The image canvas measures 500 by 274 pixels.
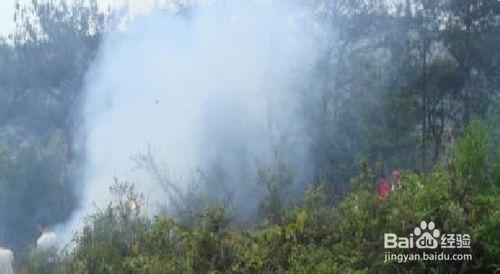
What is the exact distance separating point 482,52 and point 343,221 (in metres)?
15.0

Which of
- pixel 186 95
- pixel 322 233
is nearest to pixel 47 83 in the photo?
pixel 186 95

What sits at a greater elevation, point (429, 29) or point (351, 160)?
point (429, 29)

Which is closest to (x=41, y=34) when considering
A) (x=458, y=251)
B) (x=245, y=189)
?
(x=245, y=189)

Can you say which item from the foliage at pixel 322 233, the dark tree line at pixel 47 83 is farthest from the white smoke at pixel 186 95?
the foliage at pixel 322 233

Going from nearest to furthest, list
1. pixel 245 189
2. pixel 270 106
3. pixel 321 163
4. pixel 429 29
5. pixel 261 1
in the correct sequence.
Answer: pixel 245 189, pixel 261 1, pixel 270 106, pixel 321 163, pixel 429 29

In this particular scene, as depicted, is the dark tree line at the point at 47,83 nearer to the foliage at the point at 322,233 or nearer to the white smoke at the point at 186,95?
the white smoke at the point at 186,95

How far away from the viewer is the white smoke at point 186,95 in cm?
1385

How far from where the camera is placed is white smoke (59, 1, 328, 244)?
13.9 m

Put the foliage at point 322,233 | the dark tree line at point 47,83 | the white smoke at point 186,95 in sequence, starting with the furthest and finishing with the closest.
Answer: the dark tree line at point 47,83
the white smoke at point 186,95
the foliage at point 322,233

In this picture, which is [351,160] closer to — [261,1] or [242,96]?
[242,96]

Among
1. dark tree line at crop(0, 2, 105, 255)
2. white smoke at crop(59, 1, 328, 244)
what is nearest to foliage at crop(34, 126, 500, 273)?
white smoke at crop(59, 1, 328, 244)

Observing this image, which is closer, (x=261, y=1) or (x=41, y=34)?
(x=261, y=1)

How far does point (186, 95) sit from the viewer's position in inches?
573

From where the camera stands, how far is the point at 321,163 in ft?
60.8
